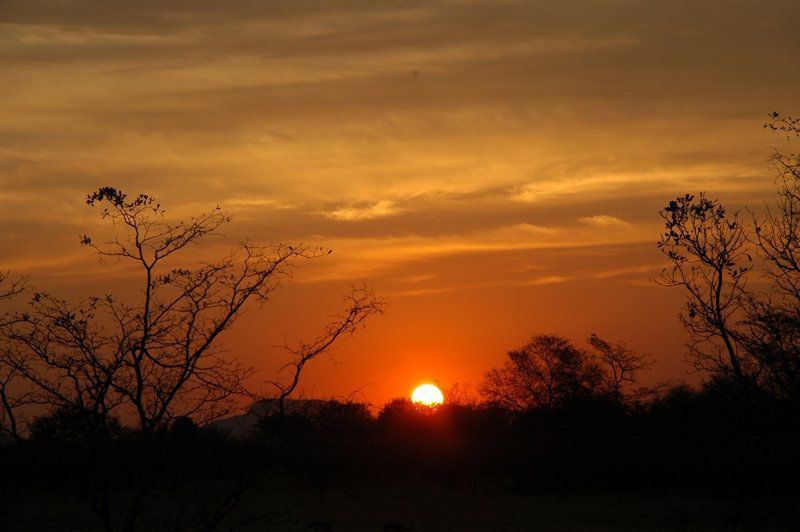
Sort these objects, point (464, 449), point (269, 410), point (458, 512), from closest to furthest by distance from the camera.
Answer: point (269, 410), point (458, 512), point (464, 449)

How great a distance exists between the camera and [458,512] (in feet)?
154

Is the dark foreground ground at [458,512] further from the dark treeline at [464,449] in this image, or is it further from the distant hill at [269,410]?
the distant hill at [269,410]

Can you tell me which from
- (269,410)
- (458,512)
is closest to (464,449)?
(458,512)

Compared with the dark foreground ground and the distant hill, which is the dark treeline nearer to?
the distant hill

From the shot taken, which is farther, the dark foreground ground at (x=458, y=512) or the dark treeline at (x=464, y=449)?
the dark foreground ground at (x=458, y=512)

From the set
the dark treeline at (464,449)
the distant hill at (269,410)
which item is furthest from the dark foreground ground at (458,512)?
the distant hill at (269,410)

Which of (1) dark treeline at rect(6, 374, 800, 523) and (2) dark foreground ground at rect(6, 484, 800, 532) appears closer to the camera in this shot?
(1) dark treeline at rect(6, 374, 800, 523)

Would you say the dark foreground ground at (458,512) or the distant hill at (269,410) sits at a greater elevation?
the distant hill at (269,410)

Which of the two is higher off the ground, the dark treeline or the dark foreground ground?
the dark treeline

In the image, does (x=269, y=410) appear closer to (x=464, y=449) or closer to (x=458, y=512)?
(x=458, y=512)

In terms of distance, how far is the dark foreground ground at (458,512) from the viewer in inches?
1499

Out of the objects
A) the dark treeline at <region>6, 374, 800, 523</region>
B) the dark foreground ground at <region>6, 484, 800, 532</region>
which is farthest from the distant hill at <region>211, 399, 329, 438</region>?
the dark foreground ground at <region>6, 484, 800, 532</region>

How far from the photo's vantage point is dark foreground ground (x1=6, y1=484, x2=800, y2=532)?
3806 centimetres

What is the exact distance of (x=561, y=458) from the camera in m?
55.2
